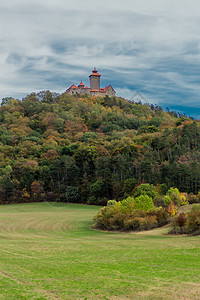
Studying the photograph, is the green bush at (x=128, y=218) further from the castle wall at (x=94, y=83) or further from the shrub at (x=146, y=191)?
the castle wall at (x=94, y=83)

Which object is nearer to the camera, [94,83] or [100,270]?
[100,270]

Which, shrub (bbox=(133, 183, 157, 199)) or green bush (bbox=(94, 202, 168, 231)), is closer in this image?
green bush (bbox=(94, 202, 168, 231))

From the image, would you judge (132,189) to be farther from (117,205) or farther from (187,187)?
(117,205)

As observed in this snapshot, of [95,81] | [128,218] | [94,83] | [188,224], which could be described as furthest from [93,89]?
[188,224]

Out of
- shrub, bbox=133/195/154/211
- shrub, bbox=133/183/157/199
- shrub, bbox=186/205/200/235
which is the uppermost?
shrub, bbox=133/183/157/199

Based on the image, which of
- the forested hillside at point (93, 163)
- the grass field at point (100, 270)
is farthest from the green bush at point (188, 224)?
the forested hillside at point (93, 163)

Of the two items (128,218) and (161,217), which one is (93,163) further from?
(161,217)

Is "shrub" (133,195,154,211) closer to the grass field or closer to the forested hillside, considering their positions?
the grass field

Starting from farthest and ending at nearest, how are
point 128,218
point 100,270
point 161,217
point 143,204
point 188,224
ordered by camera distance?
1. point 143,204
2. point 128,218
3. point 161,217
4. point 188,224
5. point 100,270

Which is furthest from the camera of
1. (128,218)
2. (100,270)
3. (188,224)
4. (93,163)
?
(93,163)

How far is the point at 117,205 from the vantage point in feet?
124

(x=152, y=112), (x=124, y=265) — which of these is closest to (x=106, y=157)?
(x=124, y=265)

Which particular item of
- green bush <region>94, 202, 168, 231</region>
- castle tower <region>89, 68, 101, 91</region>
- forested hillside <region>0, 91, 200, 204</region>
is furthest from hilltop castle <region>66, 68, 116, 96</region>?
green bush <region>94, 202, 168, 231</region>

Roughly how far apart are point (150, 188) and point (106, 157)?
992 inches
